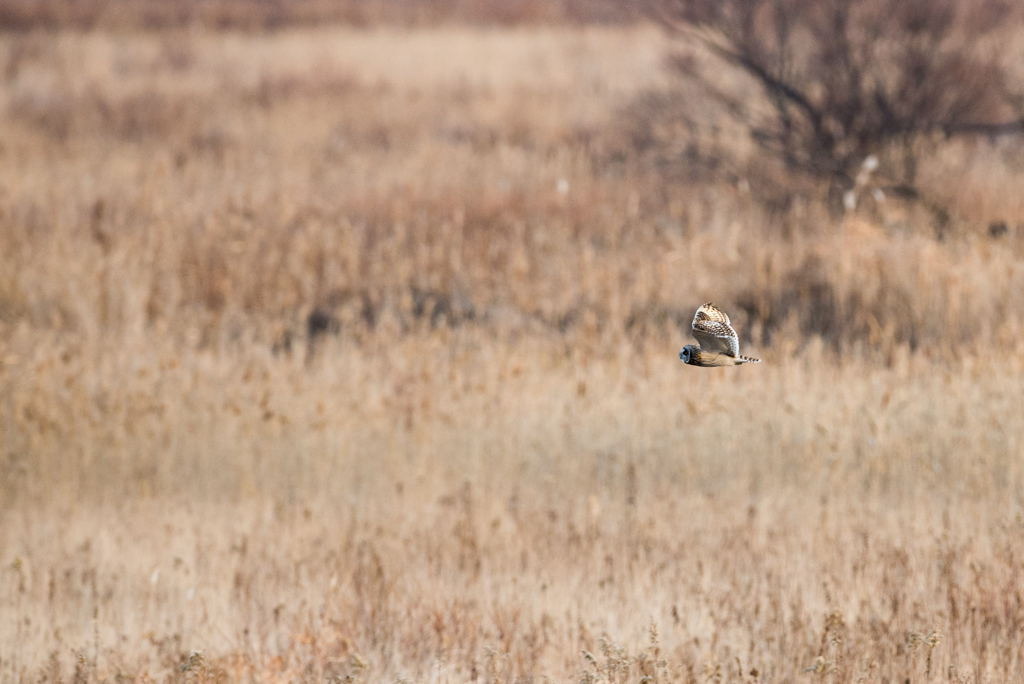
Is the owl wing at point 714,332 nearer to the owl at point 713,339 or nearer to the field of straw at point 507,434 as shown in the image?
the owl at point 713,339

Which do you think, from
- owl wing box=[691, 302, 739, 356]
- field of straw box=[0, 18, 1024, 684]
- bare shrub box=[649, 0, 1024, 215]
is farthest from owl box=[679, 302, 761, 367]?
bare shrub box=[649, 0, 1024, 215]

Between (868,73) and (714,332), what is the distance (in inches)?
406

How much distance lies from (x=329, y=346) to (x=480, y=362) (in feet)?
3.30

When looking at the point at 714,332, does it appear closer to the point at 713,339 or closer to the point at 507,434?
the point at 713,339

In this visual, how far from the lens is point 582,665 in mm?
4273

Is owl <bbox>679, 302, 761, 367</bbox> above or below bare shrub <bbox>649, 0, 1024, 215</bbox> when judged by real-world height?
below

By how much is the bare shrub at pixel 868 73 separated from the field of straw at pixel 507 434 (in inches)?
22.5

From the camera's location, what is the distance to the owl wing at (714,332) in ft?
5.70

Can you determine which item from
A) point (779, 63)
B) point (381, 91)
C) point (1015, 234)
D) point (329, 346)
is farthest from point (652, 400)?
point (381, 91)

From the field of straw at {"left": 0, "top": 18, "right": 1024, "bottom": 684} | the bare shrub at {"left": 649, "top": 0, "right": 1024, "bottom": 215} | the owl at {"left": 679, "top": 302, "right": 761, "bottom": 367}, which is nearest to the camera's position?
the owl at {"left": 679, "top": 302, "right": 761, "bottom": 367}

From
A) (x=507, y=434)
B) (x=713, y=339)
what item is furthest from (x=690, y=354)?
(x=507, y=434)

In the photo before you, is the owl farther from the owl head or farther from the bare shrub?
the bare shrub

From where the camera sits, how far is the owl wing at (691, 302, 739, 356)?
68.4 inches

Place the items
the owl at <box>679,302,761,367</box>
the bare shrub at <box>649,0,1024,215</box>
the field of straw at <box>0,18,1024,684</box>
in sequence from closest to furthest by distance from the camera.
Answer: the owl at <box>679,302,761,367</box>
the field of straw at <box>0,18,1024,684</box>
the bare shrub at <box>649,0,1024,215</box>
